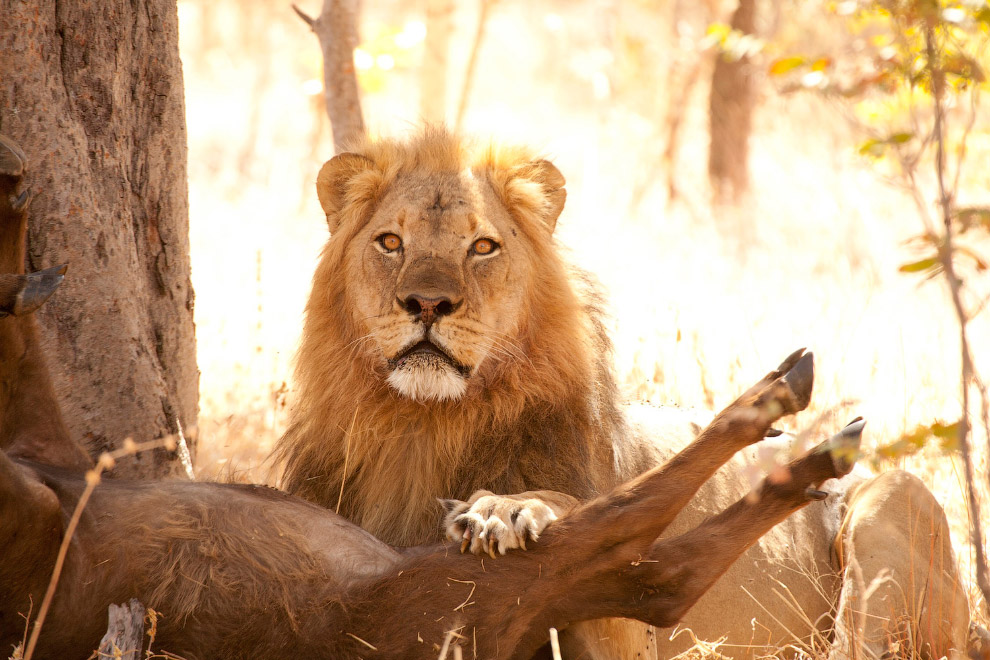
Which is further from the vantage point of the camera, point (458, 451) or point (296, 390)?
point (296, 390)

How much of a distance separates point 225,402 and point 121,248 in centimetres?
302

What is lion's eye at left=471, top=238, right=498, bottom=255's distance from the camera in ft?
12.0

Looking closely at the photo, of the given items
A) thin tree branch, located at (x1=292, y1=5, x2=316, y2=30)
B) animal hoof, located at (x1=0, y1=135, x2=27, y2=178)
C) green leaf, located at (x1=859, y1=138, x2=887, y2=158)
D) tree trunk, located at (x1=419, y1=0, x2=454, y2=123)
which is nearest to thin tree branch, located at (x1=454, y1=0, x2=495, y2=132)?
tree trunk, located at (x1=419, y1=0, x2=454, y2=123)

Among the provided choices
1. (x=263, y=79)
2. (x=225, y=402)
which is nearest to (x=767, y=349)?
(x=225, y=402)

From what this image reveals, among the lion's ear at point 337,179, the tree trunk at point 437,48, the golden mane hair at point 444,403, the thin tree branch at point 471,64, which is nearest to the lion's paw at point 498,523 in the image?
the golden mane hair at point 444,403

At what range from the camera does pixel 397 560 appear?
3070mm

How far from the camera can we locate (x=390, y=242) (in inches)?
146

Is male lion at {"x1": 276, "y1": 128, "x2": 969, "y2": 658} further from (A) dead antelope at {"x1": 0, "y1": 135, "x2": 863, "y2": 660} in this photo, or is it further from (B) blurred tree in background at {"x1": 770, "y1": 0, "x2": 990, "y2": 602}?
(B) blurred tree in background at {"x1": 770, "y1": 0, "x2": 990, "y2": 602}

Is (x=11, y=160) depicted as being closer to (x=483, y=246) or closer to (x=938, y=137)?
(x=483, y=246)

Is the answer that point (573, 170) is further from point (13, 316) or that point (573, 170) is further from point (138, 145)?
point (13, 316)

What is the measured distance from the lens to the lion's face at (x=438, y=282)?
11.2ft

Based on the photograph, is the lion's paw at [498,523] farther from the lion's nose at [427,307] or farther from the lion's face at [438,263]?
the lion's nose at [427,307]

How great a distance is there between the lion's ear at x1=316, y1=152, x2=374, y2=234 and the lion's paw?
150cm

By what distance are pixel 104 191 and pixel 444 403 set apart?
55.8 inches
